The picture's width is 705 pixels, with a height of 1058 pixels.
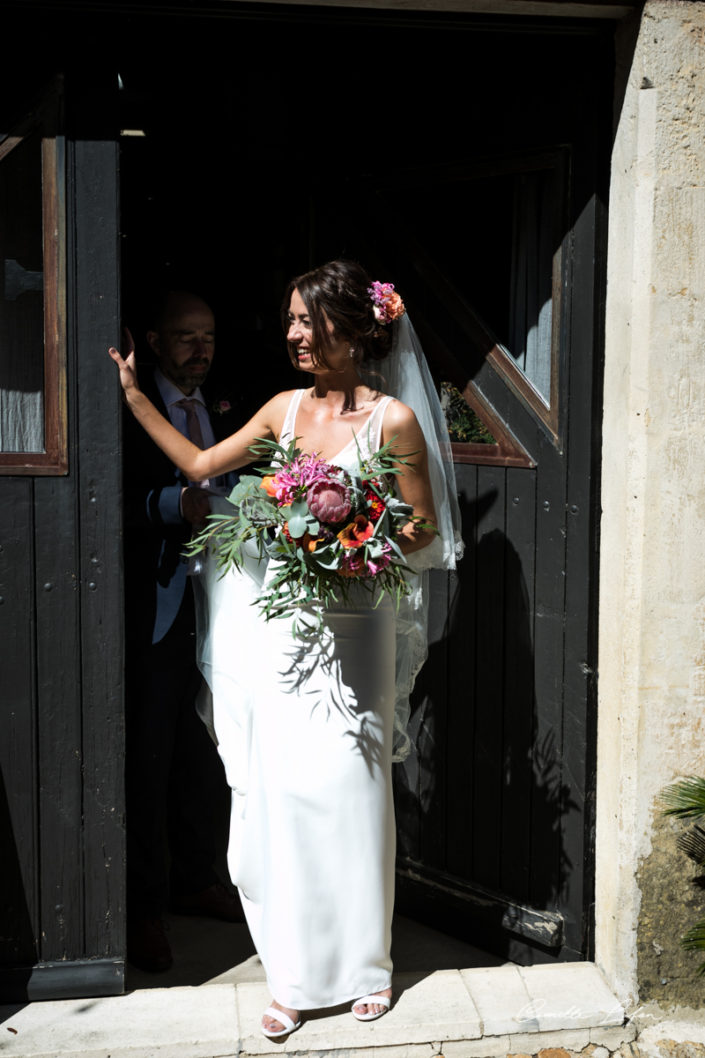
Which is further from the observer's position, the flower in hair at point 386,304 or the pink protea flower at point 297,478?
the flower in hair at point 386,304

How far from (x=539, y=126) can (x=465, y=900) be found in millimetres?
2831

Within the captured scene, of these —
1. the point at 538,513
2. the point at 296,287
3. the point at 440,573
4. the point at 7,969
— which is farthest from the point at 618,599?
the point at 7,969

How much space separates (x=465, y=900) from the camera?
14.1ft

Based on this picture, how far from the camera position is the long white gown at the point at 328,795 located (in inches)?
139

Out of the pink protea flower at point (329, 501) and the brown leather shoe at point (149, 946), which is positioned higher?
the pink protea flower at point (329, 501)

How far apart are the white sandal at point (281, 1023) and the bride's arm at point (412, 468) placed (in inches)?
58.8

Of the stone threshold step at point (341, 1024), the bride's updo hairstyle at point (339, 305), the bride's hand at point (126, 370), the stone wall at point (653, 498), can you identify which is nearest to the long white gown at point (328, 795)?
the stone threshold step at point (341, 1024)

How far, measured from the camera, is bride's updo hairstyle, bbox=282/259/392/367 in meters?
3.51

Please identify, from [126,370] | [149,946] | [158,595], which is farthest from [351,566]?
[149,946]

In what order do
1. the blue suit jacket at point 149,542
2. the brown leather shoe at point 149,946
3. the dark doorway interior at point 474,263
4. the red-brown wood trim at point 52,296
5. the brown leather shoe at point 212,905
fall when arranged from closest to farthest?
the red-brown wood trim at point 52,296, the dark doorway interior at point 474,263, the brown leather shoe at point 149,946, the blue suit jacket at point 149,542, the brown leather shoe at point 212,905

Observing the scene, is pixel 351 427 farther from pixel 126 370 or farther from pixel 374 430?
pixel 126 370

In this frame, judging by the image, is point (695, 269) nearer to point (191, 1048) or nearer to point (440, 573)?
A: point (440, 573)

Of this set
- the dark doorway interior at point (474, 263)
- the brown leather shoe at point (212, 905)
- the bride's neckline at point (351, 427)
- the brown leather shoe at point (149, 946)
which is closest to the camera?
the bride's neckline at point (351, 427)

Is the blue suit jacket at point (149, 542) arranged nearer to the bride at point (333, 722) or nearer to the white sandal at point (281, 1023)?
the bride at point (333, 722)
